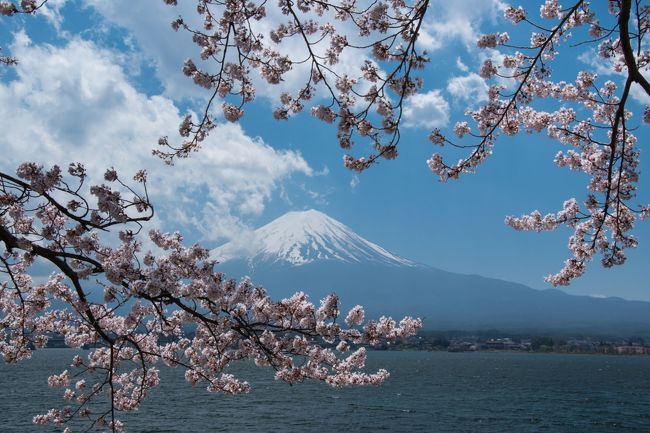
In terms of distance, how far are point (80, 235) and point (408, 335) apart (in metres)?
3.19

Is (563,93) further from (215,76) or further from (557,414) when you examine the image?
(557,414)

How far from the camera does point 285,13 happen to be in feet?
13.4

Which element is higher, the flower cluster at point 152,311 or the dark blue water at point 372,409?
the flower cluster at point 152,311

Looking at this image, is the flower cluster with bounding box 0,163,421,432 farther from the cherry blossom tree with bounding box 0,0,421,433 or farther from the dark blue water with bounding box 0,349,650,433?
the dark blue water with bounding box 0,349,650,433

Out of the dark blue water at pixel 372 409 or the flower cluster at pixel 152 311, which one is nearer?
the flower cluster at pixel 152 311

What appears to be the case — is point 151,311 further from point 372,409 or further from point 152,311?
point 372,409

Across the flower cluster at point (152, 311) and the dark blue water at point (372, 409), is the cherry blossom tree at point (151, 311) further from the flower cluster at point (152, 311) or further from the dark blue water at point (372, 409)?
the dark blue water at point (372, 409)

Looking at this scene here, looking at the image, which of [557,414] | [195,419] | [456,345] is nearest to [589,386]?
[557,414]

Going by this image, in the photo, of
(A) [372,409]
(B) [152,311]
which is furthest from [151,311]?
(A) [372,409]

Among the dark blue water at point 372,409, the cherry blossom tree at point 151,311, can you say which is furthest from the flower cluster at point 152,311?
the dark blue water at point 372,409

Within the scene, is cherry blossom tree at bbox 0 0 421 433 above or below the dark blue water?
above

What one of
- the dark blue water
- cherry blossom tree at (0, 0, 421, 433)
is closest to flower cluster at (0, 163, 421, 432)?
cherry blossom tree at (0, 0, 421, 433)

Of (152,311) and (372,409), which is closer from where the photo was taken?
(152,311)

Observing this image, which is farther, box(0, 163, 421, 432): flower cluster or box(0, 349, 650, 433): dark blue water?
box(0, 349, 650, 433): dark blue water
